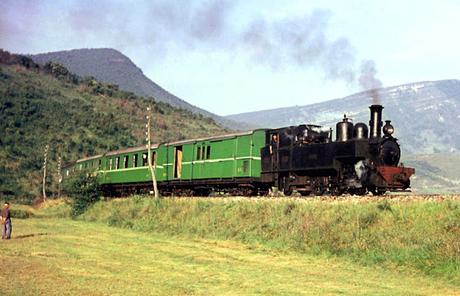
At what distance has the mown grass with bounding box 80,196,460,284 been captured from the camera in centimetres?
1814

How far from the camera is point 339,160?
26.4 m

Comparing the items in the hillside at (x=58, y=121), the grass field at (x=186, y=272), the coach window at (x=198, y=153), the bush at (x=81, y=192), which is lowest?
the grass field at (x=186, y=272)

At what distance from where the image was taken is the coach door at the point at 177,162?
39.4m

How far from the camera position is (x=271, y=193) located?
32469 millimetres

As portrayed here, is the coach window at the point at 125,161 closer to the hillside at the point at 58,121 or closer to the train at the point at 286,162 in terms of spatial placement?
the train at the point at 286,162

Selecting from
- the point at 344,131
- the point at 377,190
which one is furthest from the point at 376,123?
the point at 377,190

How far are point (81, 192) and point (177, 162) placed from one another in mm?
8798

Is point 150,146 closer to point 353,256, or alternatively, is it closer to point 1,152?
point 353,256

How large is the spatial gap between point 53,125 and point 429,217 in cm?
7470

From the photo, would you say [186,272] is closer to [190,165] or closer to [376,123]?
[376,123]

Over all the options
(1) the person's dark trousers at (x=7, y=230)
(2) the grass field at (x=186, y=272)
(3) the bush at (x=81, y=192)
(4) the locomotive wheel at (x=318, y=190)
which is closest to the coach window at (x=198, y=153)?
(4) the locomotive wheel at (x=318, y=190)

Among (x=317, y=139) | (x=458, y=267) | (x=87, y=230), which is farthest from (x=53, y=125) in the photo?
(x=458, y=267)

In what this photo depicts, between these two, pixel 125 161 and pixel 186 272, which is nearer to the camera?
pixel 186 272

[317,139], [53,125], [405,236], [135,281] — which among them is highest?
[53,125]
